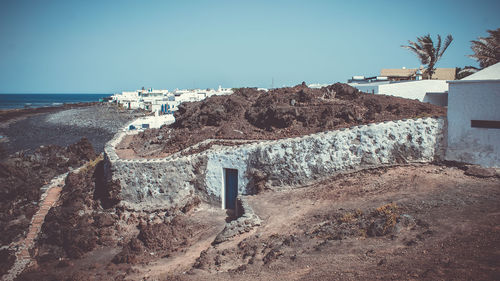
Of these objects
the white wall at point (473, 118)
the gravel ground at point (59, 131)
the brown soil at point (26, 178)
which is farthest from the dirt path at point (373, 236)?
the gravel ground at point (59, 131)

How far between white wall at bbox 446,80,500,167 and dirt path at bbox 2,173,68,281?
63.1ft

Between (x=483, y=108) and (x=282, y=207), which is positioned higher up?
(x=483, y=108)

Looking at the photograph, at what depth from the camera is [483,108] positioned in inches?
527

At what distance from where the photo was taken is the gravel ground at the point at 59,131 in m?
42.9

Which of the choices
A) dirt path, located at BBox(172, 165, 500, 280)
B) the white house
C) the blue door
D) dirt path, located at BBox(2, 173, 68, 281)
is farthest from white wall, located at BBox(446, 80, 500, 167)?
dirt path, located at BBox(2, 173, 68, 281)

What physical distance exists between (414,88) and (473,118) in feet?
41.3

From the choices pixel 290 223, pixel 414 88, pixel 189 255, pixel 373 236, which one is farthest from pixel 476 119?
pixel 414 88

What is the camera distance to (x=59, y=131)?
5378cm

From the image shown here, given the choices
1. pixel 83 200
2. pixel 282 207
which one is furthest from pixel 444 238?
pixel 83 200

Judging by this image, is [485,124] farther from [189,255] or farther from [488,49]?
[189,255]

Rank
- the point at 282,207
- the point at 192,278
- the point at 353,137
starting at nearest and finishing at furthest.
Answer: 1. the point at 192,278
2. the point at 282,207
3. the point at 353,137

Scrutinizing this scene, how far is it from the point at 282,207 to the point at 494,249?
7497mm

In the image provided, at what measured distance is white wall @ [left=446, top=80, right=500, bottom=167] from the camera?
13227 mm

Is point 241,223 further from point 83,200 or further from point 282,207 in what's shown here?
point 83,200
